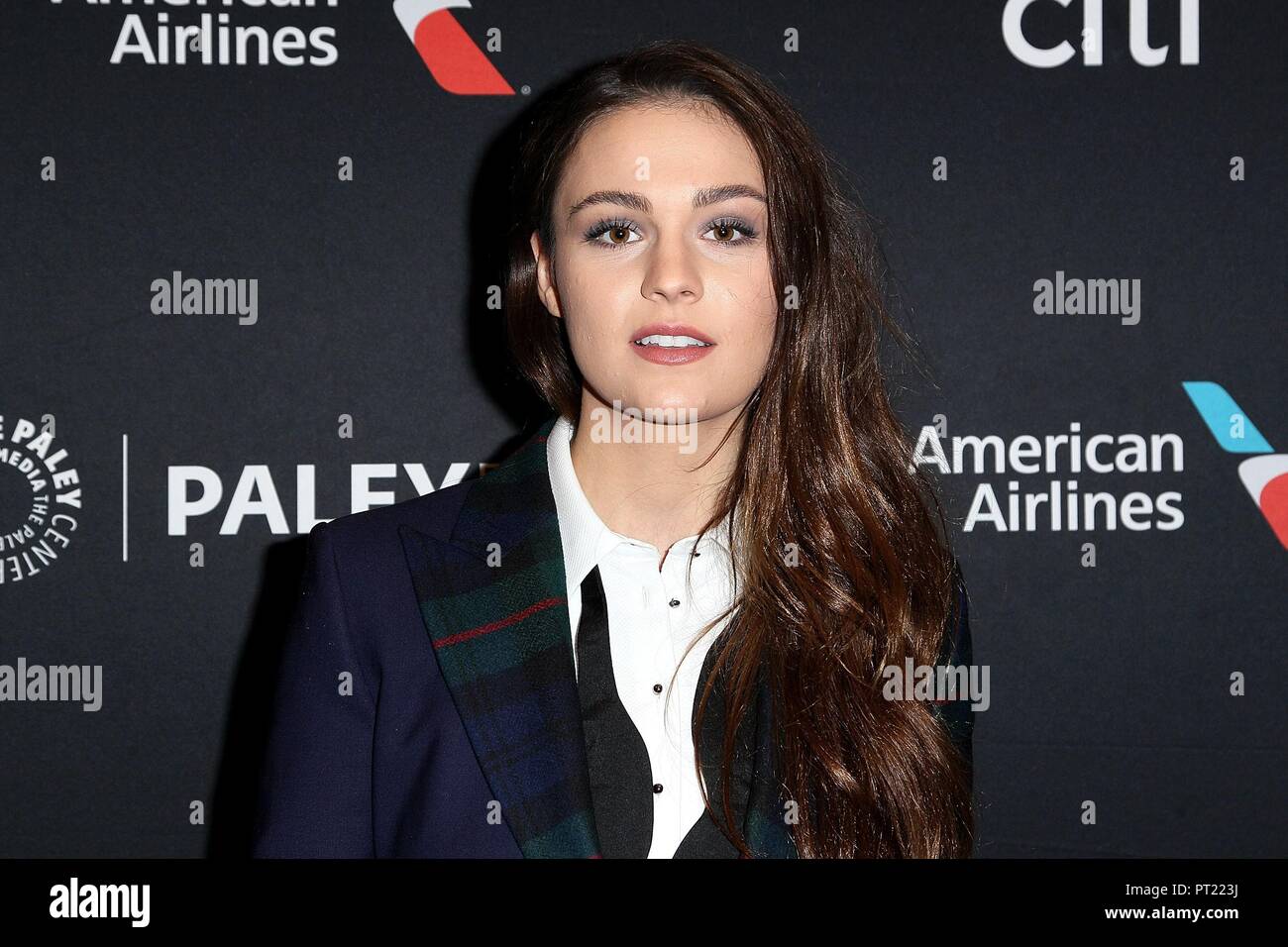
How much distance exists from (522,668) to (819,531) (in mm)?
414

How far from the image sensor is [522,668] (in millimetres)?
1190

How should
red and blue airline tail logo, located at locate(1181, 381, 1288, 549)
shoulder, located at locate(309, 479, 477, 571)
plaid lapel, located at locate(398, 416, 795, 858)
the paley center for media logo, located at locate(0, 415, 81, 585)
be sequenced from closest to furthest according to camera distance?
plaid lapel, located at locate(398, 416, 795, 858) → shoulder, located at locate(309, 479, 477, 571) → the paley center for media logo, located at locate(0, 415, 81, 585) → red and blue airline tail logo, located at locate(1181, 381, 1288, 549)

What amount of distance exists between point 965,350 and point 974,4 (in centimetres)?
63

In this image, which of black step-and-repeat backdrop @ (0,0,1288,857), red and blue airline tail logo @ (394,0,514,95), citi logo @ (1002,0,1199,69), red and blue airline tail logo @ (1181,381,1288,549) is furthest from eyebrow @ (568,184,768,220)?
red and blue airline tail logo @ (1181,381,1288,549)

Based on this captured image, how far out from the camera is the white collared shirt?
1192mm

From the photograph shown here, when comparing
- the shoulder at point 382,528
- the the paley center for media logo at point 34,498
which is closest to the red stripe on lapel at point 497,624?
the shoulder at point 382,528

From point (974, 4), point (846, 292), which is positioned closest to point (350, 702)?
point (846, 292)

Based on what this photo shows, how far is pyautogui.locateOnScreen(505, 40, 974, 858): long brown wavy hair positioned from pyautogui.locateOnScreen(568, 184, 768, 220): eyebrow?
0.05 metres

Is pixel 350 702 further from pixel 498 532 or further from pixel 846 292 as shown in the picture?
pixel 846 292

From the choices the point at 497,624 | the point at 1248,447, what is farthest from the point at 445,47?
the point at 1248,447

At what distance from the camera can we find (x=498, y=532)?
1.28 metres

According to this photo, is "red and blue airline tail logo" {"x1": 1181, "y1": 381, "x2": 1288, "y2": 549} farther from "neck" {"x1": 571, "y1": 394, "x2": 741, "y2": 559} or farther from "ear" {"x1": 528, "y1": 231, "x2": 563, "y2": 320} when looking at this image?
"ear" {"x1": 528, "y1": 231, "x2": 563, "y2": 320}
